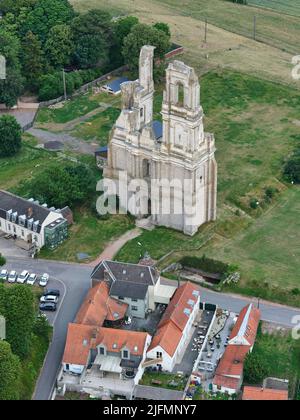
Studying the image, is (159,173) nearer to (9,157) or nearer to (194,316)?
(194,316)

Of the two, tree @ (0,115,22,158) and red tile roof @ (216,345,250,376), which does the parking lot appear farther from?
tree @ (0,115,22,158)

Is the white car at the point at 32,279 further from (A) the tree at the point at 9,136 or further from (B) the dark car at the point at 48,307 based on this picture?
(A) the tree at the point at 9,136

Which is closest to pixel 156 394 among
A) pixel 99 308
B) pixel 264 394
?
pixel 264 394

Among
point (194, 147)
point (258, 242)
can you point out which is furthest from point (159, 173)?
point (258, 242)

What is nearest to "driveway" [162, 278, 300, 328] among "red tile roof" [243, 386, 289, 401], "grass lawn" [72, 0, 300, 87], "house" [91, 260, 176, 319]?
"house" [91, 260, 176, 319]
